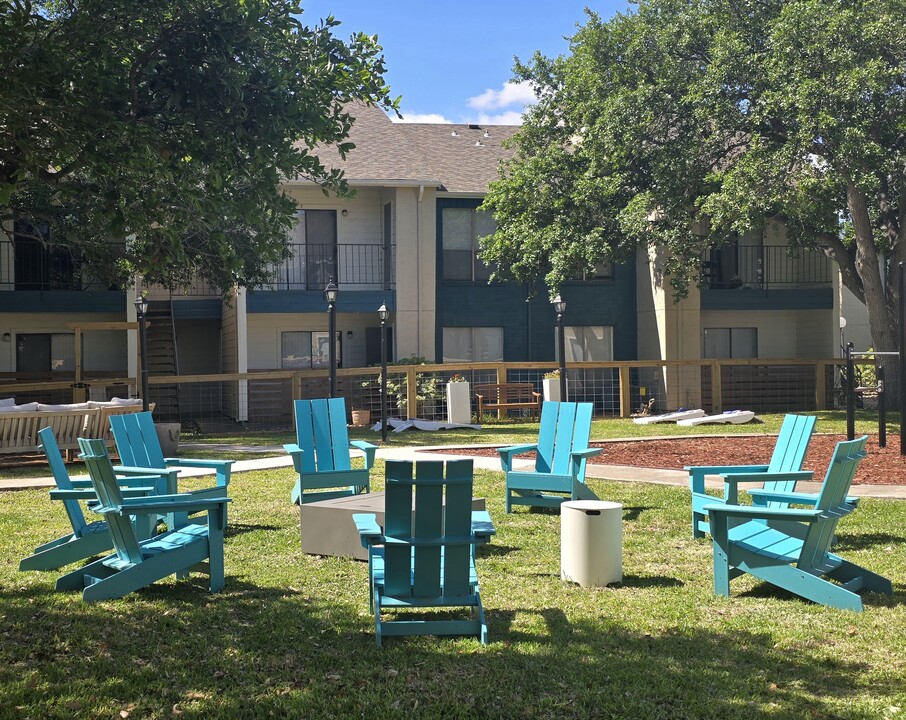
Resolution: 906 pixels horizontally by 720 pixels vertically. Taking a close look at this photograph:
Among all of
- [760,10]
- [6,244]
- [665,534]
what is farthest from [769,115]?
[6,244]

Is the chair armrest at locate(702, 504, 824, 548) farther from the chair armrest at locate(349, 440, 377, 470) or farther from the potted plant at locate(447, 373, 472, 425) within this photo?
the potted plant at locate(447, 373, 472, 425)

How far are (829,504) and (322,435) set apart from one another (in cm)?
570

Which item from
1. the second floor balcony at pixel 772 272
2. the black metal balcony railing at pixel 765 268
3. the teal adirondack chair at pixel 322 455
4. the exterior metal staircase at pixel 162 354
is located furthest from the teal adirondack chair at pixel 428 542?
the black metal balcony railing at pixel 765 268

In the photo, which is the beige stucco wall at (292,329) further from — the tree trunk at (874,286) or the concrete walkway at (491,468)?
the tree trunk at (874,286)

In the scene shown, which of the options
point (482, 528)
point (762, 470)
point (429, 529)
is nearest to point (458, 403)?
point (762, 470)

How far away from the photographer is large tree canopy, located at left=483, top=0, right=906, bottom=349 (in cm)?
1972

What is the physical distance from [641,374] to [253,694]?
23.6 meters

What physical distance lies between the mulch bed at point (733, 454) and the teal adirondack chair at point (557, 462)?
10.6ft

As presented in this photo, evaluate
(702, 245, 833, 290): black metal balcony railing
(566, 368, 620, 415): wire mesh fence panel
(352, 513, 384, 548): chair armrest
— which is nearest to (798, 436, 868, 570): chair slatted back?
(352, 513, 384, 548): chair armrest

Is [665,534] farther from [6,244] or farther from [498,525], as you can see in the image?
[6,244]

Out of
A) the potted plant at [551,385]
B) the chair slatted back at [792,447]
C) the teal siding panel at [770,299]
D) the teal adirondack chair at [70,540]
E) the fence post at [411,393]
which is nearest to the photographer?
the teal adirondack chair at [70,540]

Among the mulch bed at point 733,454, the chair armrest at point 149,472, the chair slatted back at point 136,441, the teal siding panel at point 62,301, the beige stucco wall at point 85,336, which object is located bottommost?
the mulch bed at point 733,454

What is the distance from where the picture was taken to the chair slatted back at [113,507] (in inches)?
257

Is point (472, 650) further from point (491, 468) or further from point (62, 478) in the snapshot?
point (491, 468)
